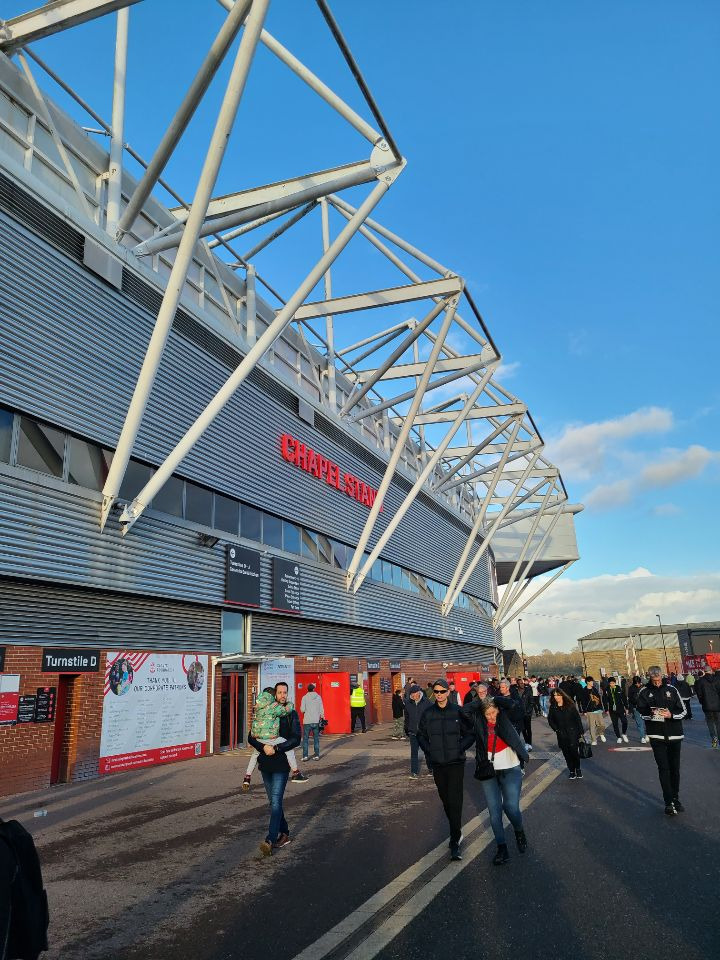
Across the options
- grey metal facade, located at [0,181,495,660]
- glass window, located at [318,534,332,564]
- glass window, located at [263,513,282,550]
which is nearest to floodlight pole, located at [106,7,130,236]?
grey metal facade, located at [0,181,495,660]

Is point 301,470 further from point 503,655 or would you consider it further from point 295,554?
point 503,655

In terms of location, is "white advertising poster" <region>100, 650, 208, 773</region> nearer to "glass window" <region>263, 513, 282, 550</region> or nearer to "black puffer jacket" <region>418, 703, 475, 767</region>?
"glass window" <region>263, 513, 282, 550</region>

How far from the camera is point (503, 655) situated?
50250 millimetres

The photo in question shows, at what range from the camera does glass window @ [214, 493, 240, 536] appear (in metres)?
16.3

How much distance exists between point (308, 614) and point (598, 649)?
305 ft

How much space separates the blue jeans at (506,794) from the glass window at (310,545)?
14470mm

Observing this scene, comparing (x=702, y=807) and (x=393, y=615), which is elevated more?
(x=393, y=615)

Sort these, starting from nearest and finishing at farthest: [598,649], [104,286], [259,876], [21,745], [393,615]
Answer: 1. [259,876]
2. [21,745]
3. [104,286]
4. [393,615]
5. [598,649]

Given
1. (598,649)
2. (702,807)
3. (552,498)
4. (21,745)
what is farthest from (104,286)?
(598,649)

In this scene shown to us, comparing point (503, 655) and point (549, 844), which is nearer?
point (549, 844)

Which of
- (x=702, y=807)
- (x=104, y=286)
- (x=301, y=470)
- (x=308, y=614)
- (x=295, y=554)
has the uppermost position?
(x=104, y=286)

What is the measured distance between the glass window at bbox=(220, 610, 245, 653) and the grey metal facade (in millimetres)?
394

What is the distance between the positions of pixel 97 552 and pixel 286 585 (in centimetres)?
703

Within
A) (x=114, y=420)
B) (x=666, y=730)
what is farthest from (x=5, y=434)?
(x=666, y=730)
